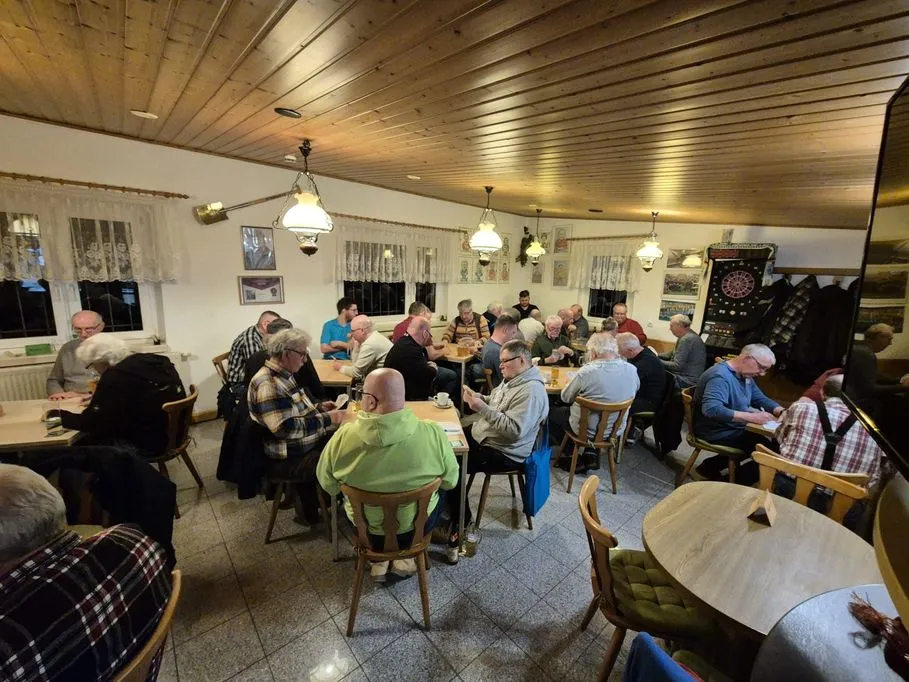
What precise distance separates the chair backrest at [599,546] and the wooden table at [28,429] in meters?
2.65

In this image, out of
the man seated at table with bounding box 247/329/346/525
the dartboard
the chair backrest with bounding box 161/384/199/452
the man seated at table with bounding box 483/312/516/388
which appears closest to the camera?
the man seated at table with bounding box 247/329/346/525

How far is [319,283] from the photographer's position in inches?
182

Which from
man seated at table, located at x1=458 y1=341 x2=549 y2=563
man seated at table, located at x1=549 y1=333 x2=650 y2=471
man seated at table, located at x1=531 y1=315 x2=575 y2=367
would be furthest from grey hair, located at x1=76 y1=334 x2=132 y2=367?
man seated at table, located at x1=531 y1=315 x2=575 y2=367

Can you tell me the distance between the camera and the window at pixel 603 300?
249 inches

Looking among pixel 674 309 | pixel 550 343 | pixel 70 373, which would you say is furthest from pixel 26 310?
pixel 674 309

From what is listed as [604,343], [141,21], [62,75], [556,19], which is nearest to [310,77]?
[141,21]

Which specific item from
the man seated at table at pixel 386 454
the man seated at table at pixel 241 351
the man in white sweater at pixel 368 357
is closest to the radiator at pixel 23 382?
the man seated at table at pixel 241 351

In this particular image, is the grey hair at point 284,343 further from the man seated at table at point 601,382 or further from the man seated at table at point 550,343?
the man seated at table at point 550,343

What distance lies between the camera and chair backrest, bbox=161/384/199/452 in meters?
2.42

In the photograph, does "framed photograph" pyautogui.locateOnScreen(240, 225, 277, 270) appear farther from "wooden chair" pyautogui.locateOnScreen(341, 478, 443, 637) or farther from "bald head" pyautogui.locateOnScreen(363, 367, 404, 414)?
"wooden chair" pyautogui.locateOnScreen(341, 478, 443, 637)

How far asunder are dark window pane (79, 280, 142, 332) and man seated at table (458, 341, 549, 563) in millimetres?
3387

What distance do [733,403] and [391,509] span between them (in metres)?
2.71

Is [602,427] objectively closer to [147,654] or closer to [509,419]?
[509,419]

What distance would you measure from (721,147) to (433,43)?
5.65 feet
